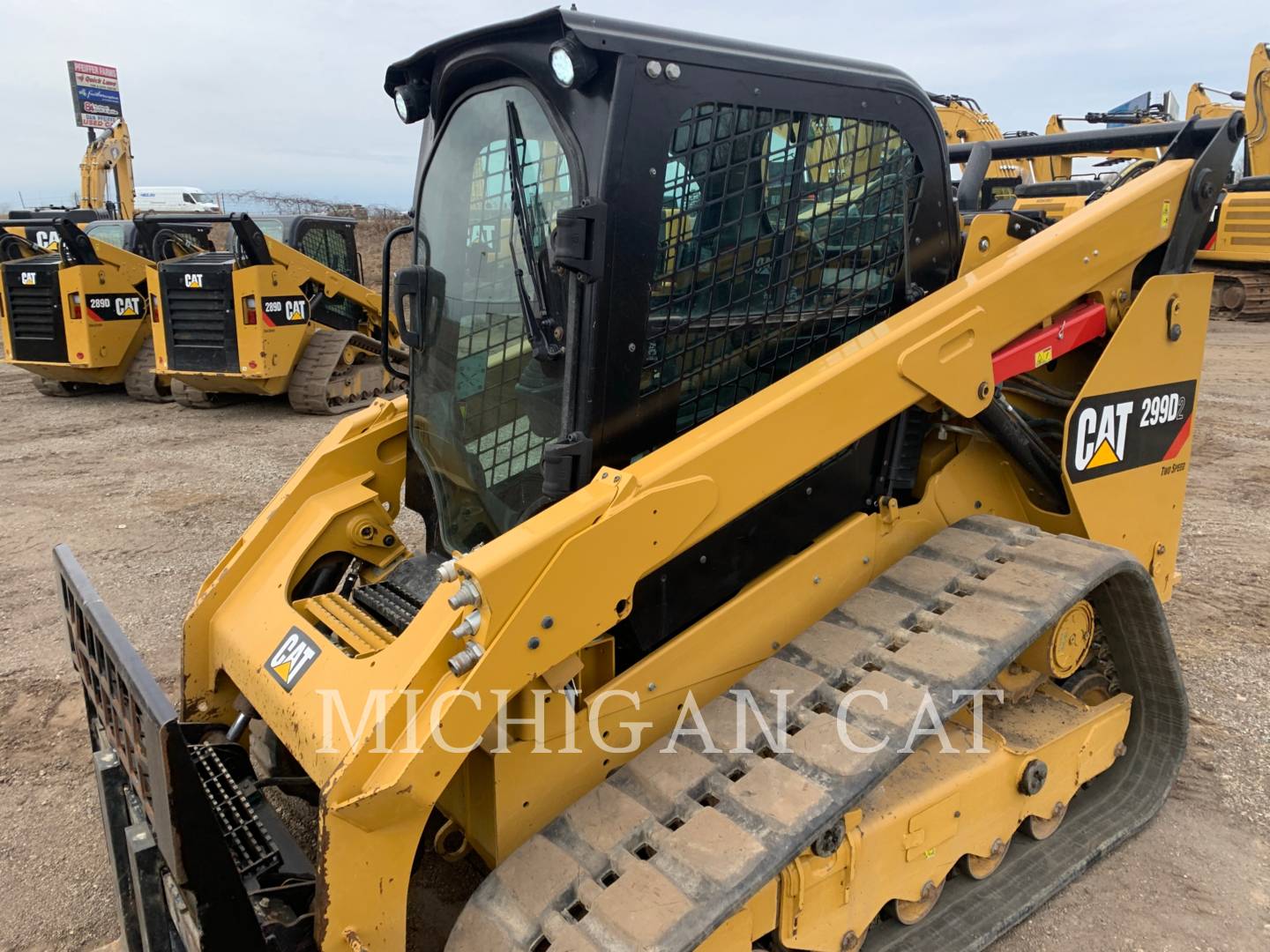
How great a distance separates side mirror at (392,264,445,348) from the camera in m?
2.71

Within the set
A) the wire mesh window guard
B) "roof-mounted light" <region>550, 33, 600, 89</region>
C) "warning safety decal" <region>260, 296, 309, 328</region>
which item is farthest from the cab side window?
"roof-mounted light" <region>550, 33, 600, 89</region>

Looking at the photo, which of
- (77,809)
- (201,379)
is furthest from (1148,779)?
(201,379)

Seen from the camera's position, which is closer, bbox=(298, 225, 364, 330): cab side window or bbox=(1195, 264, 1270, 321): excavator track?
bbox=(298, 225, 364, 330): cab side window

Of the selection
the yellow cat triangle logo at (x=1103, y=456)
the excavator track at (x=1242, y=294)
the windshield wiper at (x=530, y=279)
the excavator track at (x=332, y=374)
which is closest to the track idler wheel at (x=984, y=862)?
the yellow cat triangle logo at (x=1103, y=456)

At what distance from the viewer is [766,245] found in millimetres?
2312

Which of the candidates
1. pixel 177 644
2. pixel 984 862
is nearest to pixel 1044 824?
pixel 984 862

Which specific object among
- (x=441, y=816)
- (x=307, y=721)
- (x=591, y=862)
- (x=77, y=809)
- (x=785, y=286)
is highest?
(x=785, y=286)

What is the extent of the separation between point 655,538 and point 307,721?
36.5 inches

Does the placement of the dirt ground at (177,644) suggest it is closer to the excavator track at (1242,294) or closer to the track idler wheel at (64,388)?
the track idler wheel at (64,388)

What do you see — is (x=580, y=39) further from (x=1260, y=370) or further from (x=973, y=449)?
(x=1260, y=370)

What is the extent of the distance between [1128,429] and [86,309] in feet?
35.1

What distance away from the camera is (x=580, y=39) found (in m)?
1.90

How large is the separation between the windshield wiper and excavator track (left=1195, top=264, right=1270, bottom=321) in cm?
1510

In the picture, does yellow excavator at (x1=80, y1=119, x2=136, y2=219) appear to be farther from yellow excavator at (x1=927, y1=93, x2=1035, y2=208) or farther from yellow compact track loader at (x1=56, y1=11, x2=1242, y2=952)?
yellow compact track loader at (x1=56, y1=11, x2=1242, y2=952)
